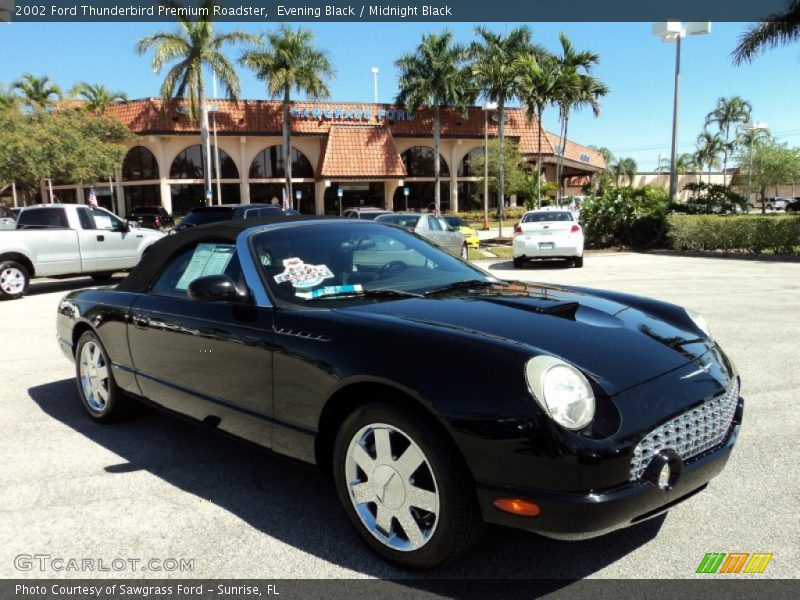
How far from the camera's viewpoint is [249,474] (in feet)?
12.4

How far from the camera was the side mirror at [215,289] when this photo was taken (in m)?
3.23

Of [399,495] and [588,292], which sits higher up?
[588,292]

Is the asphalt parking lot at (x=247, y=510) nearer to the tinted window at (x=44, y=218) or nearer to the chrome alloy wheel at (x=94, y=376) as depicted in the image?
the chrome alloy wheel at (x=94, y=376)

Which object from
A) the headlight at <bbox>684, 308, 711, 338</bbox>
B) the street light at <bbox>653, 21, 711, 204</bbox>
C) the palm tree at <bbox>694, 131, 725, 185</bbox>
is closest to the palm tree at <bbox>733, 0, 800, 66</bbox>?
the street light at <bbox>653, 21, 711, 204</bbox>

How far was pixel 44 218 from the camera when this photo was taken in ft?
43.3

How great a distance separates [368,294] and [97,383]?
2.51m

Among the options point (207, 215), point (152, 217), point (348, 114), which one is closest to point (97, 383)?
point (207, 215)

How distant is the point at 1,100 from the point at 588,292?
4467cm

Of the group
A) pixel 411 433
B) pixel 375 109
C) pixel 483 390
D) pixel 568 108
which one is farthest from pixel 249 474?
pixel 375 109

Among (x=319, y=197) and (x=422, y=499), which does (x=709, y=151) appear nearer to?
(x=319, y=197)

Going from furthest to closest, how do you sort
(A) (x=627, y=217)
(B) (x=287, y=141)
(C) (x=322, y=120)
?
(C) (x=322, y=120)
(B) (x=287, y=141)
(A) (x=627, y=217)

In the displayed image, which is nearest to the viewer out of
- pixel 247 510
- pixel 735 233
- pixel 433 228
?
pixel 247 510

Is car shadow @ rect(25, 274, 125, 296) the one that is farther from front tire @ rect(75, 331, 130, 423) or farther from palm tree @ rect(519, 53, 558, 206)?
palm tree @ rect(519, 53, 558, 206)

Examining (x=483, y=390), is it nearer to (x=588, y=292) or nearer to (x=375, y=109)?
(x=588, y=292)
